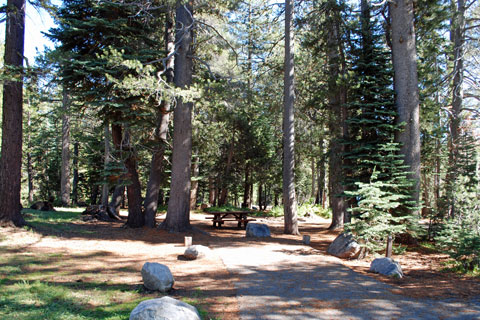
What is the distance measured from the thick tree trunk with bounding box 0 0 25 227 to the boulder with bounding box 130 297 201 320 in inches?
311

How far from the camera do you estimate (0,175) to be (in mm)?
9273

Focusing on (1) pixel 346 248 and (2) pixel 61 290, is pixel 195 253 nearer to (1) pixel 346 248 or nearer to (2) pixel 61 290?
(2) pixel 61 290

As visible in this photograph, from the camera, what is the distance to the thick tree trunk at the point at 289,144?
12.2 meters

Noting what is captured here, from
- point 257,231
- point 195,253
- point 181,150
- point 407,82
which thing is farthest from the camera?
point 181,150

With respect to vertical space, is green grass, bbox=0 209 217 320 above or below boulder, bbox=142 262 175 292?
below

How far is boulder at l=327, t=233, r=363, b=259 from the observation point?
26.8 ft

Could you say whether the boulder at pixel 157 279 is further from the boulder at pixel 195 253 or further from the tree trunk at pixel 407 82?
the tree trunk at pixel 407 82

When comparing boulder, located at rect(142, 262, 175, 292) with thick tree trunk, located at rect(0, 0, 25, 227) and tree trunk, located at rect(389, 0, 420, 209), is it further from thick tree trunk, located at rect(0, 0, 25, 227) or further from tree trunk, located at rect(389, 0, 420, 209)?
tree trunk, located at rect(389, 0, 420, 209)

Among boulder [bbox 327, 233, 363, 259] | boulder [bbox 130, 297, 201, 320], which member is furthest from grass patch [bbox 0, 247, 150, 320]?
boulder [bbox 327, 233, 363, 259]

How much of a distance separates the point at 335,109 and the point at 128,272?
10.1m

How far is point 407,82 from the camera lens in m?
9.91

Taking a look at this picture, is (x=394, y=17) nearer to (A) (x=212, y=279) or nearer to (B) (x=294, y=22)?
(B) (x=294, y=22)

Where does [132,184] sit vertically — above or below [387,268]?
above

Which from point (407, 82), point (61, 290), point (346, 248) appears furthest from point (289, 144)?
point (61, 290)
